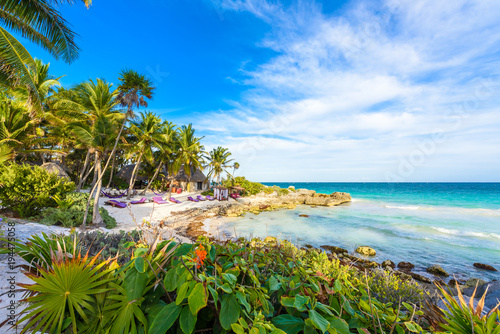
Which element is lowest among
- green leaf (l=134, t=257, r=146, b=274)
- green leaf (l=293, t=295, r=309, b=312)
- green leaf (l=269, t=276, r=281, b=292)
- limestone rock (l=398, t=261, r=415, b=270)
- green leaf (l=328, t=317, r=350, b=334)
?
limestone rock (l=398, t=261, r=415, b=270)

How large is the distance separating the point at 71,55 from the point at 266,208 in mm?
20069

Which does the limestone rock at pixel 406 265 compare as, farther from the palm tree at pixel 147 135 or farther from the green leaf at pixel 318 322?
the palm tree at pixel 147 135

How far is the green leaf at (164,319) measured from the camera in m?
0.98

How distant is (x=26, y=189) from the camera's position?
8.04m

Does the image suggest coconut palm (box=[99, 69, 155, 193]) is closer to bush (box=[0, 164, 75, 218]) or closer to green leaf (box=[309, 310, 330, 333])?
bush (box=[0, 164, 75, 218])

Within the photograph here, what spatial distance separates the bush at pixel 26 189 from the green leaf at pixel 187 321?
11053 millimetres

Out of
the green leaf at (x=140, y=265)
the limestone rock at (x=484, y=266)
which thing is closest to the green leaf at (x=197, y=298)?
the green leaf at (x=140, y=265)

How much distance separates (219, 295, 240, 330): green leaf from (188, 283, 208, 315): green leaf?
0.14 metres

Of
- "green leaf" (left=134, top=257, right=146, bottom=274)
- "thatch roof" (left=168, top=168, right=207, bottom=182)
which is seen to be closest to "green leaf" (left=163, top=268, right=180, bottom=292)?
"green leaf" (left=134, top=257, right=146, bottom=274)

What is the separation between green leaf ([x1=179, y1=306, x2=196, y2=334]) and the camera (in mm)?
979

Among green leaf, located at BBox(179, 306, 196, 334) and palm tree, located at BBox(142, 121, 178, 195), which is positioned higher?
palm tree, located at BBox(142, 121, 178, 195)

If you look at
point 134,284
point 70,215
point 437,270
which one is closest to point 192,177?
point 70,215

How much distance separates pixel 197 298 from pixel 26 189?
11.3 m

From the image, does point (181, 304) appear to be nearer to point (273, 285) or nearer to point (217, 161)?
point (273, 285)
